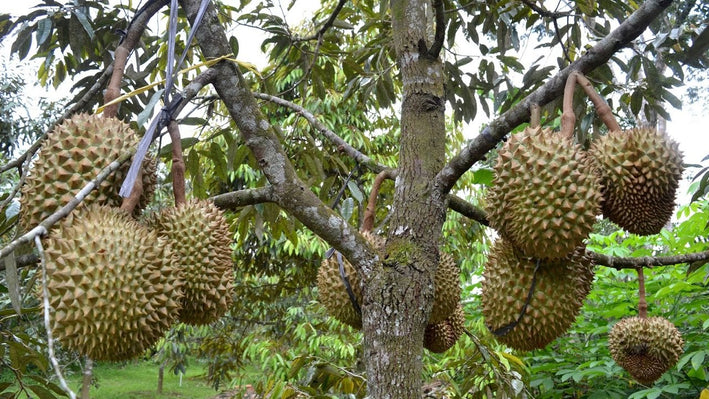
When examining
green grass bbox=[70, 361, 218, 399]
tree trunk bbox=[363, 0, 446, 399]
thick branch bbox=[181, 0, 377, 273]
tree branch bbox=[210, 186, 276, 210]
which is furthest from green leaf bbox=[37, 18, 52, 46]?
green grass bbox=[70, 361, 218, 399]

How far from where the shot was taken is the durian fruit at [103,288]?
0.80 meters

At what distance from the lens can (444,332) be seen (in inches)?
59.6

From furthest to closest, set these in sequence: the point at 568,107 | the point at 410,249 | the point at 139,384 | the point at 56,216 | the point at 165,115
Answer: the point at 139,384 → the point at 410,249 → the point at 568,107 → the point at 165,115 → the point at 56,216

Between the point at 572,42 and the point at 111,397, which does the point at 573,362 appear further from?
the point at 111,397

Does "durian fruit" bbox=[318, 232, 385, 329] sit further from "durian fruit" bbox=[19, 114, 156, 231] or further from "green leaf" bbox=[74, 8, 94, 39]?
"green leaf" bbox=[74, 8, 94, 39]

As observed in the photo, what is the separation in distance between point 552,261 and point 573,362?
2052 mm

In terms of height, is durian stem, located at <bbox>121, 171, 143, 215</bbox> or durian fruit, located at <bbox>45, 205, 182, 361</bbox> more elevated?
durian stem, located at <bbox>121, 171, 143, 215</bbox>

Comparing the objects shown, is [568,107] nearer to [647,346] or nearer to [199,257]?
[199,257]

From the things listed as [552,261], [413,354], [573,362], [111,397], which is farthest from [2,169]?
[111,397]

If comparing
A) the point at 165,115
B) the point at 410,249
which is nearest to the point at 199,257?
the point at 165,115

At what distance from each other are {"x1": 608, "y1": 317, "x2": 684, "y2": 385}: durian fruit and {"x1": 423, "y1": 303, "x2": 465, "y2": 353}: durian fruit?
446 mm

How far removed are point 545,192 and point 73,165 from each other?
808mm

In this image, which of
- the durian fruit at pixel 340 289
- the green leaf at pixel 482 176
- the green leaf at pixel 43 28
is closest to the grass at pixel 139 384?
the green leaf at pixel 43 28

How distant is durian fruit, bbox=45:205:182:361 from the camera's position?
0.80m
